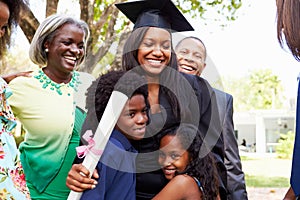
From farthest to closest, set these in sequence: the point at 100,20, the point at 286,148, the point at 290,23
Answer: the point at 286,148, the point at 100,20, the point at 290,23

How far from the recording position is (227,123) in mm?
3312

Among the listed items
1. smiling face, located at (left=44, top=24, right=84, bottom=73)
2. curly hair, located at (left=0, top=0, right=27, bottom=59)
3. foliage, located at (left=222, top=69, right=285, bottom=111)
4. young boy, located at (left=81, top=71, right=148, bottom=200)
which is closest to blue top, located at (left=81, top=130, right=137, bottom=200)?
young boy, located at (left=81, top=71, right=148, bottom=200)

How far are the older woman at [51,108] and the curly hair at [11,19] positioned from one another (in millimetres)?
677

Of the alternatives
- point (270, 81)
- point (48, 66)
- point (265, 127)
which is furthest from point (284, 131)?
point (48, 66)

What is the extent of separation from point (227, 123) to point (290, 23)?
1.48 meters

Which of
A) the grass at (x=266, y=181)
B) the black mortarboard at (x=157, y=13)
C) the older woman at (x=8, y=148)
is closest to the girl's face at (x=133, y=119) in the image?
the older woman at (x=8, y=148)

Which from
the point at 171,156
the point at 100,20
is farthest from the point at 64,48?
the point at 100,20

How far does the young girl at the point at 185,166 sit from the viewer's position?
2.51 m

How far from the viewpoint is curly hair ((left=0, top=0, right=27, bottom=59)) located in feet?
6.64

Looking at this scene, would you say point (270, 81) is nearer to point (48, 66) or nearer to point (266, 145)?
point (266, 145)

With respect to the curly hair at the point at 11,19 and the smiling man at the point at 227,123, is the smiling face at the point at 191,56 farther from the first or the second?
the curly hair at the point at 11,19

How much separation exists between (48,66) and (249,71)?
49768 millimetres

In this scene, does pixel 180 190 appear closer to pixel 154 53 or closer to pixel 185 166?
pixel 185 166

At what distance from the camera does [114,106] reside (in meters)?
2.11
